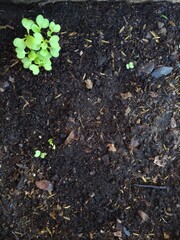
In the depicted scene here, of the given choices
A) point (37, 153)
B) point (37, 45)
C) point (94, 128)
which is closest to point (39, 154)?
point (37, 153)

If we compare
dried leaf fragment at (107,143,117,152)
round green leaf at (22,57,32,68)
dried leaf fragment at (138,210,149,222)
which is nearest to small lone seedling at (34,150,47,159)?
dried leaf fragment at (107,143,117,152)

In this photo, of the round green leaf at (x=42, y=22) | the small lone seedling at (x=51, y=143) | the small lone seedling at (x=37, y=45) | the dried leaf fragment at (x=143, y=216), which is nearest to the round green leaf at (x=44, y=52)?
the small lone seedling at (x=37, y=45)

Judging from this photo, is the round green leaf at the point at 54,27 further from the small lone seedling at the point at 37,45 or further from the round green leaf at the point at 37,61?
the round green leaf at the point at 37,61

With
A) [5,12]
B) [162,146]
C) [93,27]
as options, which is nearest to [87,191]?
[162,146]

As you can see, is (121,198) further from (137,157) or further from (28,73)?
(28,73)

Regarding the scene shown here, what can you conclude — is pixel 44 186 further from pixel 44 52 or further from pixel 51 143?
pixel 44 52

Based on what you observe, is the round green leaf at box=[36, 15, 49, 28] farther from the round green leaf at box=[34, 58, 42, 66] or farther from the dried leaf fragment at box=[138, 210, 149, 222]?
the dried leaf fragment at box=[138, 210, 149, 222]

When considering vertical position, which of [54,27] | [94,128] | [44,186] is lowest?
[44,186]
